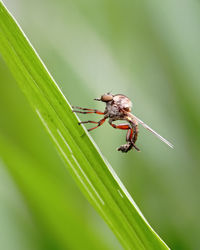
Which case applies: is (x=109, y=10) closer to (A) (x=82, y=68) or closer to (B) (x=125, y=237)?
(A) (x=82, y=68)

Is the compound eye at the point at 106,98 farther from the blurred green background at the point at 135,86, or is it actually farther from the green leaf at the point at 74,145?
the green leaf at the point at 74,145

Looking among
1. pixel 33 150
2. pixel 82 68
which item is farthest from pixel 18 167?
pixel 82 68

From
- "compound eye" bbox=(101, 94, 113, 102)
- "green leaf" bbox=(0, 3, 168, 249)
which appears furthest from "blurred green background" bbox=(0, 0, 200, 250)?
"green leaf" bbox=(0, 3, 168, 249)

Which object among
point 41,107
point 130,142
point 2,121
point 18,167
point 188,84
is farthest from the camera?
point 188,84

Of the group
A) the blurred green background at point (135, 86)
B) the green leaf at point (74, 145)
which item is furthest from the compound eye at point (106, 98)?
the green leaf at point (74, 145)

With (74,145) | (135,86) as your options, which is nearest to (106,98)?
(135,86)
